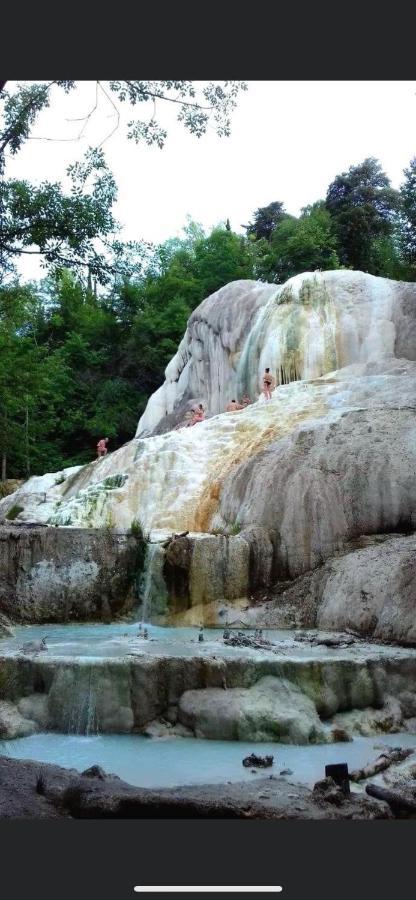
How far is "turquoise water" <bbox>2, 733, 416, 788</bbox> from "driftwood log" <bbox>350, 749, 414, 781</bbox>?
0.37 feet

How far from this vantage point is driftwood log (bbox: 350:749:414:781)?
372 cm

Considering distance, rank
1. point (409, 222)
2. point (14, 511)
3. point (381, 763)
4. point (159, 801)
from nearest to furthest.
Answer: point (159, 801)
point (381, 763)
point (14, 511)
point (409, 222)

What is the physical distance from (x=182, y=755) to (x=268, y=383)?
10.0m

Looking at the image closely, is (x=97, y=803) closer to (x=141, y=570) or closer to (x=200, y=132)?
(x=200, y=132)

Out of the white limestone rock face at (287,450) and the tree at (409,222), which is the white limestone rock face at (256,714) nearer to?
the white limestone rock face at (287,450)

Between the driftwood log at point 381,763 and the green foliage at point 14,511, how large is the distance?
950 cm

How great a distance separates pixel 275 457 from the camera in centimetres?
902

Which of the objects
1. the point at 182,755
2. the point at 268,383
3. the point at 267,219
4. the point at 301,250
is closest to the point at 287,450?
the point at 268,383

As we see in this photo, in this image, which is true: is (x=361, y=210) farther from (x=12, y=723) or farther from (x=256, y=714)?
(x=12, y=723)

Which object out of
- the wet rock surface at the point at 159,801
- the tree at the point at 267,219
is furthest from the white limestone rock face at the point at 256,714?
the tree at the point at 267,219

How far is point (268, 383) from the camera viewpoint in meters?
13.8

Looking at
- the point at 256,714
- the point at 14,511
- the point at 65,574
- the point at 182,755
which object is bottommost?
the point at 182,755

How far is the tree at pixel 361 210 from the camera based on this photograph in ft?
82.9

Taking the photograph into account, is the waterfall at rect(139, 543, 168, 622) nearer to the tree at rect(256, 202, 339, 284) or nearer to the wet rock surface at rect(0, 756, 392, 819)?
the wet rock surface at rect(0, 756, 392, 819)
